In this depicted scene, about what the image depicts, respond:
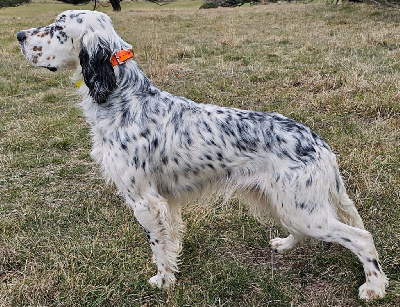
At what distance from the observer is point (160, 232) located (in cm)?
308

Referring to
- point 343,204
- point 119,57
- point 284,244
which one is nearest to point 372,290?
point 343,204

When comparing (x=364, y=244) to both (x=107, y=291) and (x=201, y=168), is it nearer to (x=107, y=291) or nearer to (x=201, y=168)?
(x=201, y=168)

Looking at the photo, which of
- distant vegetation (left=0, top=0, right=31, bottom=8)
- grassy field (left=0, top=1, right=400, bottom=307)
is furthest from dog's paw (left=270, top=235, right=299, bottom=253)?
distant vegetation (left=0, top=0, right=31, bottom=8)

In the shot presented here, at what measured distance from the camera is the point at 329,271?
3135 mm

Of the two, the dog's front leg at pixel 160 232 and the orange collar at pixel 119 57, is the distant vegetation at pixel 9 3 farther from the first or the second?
the dog's front leg at pixel 160 232

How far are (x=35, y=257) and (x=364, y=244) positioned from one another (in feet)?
8.34

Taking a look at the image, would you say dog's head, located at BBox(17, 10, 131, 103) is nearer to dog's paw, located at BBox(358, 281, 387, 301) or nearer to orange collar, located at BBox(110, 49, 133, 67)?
orange collar, located at BBox(110, 49, 133, 67)

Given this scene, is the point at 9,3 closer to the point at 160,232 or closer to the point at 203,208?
the point at 203,208

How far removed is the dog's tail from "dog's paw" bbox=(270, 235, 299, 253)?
0.49 metres

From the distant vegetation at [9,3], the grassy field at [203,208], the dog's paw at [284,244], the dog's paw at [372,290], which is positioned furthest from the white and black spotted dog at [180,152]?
the distant vegetation at [9,3]

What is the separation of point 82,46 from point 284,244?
7.27ft

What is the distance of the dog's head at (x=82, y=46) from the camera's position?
116 inches

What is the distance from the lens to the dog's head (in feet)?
9.68

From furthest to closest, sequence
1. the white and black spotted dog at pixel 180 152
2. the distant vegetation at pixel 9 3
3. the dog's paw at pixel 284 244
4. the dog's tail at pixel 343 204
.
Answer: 1. the distant vegetation at pixel 9 3
2. the dog's paw at pixel 284 244
3. the dog's tail at pixel 343 204
4. the white and black spotted dog at pixel 180 152
